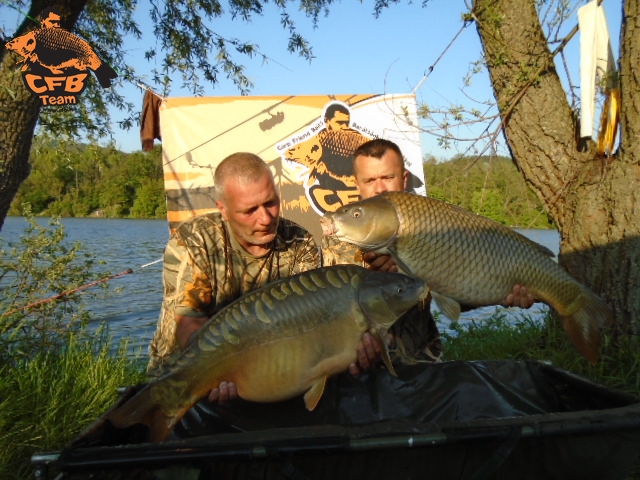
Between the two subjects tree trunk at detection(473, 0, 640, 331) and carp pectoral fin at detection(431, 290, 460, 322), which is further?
tree trunk at detection(473, 0, 640, 331)

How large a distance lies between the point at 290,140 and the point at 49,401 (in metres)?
2.29

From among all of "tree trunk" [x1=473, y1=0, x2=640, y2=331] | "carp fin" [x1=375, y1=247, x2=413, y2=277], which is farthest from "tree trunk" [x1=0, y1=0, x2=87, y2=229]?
"tree trunk" [x1=473, y1=0, x2=640, y2=331]

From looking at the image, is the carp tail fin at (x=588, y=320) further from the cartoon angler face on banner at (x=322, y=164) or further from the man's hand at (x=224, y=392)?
the cartoon angler face on banner at (x=322, y=164)

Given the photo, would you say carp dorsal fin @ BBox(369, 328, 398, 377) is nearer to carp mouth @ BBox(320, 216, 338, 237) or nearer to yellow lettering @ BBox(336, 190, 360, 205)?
carp mouth @ BBox(320, 216, 338, 237)

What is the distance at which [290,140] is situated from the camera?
3.99 metres

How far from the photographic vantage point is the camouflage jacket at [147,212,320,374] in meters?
2.00

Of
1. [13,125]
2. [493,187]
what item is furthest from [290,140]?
[13,125]

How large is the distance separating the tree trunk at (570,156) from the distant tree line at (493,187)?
0.36 ft

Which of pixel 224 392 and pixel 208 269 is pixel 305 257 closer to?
pixel 208 269

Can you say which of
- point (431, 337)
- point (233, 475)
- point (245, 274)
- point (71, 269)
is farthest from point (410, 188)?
point (233, 475)

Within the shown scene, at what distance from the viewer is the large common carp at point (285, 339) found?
4.84 feet

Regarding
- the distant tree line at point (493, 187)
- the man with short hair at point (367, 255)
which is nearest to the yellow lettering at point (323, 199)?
the distant tree line at point (493, 187)

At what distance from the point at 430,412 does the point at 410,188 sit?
7.98 ft

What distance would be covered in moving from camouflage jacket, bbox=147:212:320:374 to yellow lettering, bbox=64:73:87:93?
220 cm
